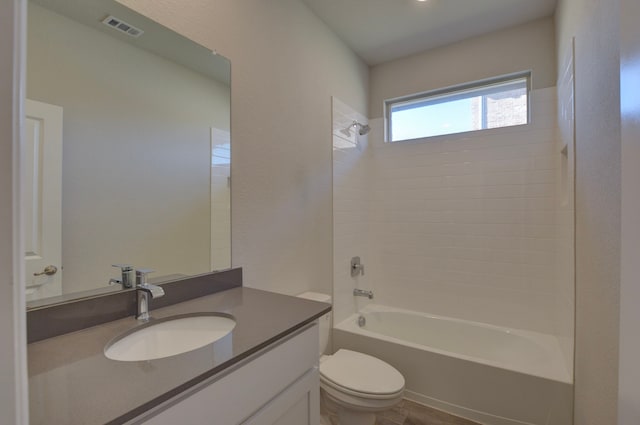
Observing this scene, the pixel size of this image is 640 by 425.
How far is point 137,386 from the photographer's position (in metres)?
0.65

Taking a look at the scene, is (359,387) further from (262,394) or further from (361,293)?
(361,293)

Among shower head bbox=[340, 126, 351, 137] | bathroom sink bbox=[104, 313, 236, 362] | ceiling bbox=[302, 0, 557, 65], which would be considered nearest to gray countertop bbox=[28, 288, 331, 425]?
bathroom sink bbox=[104, 313, 236, 362]

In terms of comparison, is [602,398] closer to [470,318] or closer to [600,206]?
[600,206]

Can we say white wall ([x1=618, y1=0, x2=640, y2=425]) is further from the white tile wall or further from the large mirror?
the white tile wall

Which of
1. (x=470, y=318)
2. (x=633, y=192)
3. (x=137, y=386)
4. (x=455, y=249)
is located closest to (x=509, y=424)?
(x=470, y=318)

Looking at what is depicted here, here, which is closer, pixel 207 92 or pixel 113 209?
pixel 113 209

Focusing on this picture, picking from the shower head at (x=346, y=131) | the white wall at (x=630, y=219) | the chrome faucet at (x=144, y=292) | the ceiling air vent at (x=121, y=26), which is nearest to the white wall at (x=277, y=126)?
the ceiling air vent at (x=121, y=26)

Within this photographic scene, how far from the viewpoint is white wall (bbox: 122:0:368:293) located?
5.01 feet

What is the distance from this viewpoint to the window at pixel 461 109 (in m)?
2.48

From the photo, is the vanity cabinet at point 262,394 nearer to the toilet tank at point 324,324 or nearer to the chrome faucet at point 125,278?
the chrome faucet at point 125,278

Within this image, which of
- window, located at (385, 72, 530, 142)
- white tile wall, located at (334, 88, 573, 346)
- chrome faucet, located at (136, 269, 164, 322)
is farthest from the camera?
window, located at (385, 72, 530, 142)

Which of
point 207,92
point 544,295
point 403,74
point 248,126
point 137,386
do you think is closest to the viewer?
point 137,386

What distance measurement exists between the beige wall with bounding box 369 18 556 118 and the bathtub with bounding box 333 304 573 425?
1945 mm

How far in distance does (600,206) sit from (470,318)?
68.1 inches
